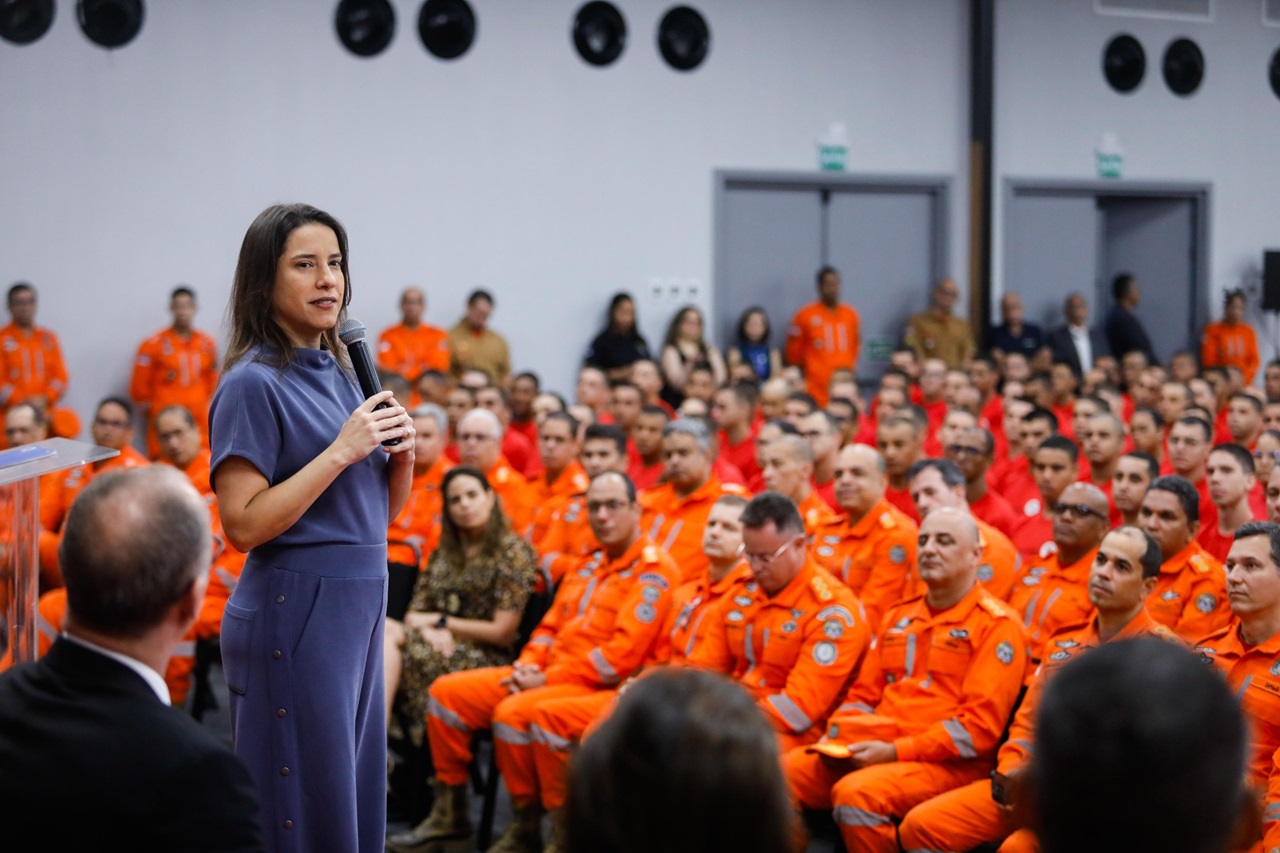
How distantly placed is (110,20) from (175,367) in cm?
228

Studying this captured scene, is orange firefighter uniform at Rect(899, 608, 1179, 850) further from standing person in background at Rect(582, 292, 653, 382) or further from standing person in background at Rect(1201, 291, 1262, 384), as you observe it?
standing person in background at Rect(1201, 291, 1262, 384)

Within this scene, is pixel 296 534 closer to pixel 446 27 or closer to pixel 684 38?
pixel 446 27

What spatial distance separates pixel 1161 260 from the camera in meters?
12.3

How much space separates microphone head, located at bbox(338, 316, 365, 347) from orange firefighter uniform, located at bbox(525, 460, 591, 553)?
356 centimetres

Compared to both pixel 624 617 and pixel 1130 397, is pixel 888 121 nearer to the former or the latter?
pixel 1130 397

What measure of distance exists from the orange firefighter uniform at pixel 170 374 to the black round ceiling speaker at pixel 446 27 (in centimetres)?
263

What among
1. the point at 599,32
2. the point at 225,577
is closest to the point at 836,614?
the point at 225,577

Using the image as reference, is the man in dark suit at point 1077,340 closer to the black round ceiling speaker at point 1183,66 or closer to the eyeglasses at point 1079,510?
the black round ceiling speaker at point 1183,66

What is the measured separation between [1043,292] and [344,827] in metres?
10.5

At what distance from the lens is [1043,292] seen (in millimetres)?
11742

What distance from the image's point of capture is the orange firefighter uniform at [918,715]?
349 cm

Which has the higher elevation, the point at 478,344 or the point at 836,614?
the point at 478,344

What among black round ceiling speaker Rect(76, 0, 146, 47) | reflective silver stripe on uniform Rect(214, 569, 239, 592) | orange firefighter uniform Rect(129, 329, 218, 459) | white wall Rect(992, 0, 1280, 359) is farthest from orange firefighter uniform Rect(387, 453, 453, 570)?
white wall Rect(992, 0, 1280, 359)

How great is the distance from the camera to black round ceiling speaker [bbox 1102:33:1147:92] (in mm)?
11727
